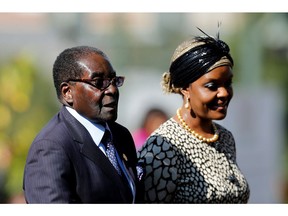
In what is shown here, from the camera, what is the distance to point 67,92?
4457mm

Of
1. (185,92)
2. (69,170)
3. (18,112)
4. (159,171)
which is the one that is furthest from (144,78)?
(69,170)

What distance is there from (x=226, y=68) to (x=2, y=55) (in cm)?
814

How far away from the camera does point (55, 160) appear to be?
166 inches

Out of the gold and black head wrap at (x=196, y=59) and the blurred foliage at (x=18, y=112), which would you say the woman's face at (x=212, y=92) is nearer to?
the gold and black head wrap at (x=196, y=59)

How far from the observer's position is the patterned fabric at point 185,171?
480 centimetres

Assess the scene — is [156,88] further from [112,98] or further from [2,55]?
[112,98]

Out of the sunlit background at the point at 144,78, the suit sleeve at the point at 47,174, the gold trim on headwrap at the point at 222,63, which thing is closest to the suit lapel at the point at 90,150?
the suit sleeve at the point at 47,174

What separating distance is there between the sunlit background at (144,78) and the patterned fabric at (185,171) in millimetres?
4143

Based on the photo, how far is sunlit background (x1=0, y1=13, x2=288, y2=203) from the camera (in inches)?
428

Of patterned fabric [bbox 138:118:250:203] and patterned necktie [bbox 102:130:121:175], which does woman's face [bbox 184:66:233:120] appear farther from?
patterned necktie [bbox 102:130:121:175]

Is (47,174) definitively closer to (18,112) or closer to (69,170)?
(69,170)

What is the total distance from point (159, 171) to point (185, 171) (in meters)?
0.16

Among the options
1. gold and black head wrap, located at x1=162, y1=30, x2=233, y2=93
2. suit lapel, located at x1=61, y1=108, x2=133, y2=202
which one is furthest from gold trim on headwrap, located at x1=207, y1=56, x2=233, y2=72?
suit lapel, located at x1=61, y1=108, x2=133, y2=202

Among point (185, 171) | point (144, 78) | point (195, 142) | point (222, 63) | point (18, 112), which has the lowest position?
point (18, 112)
